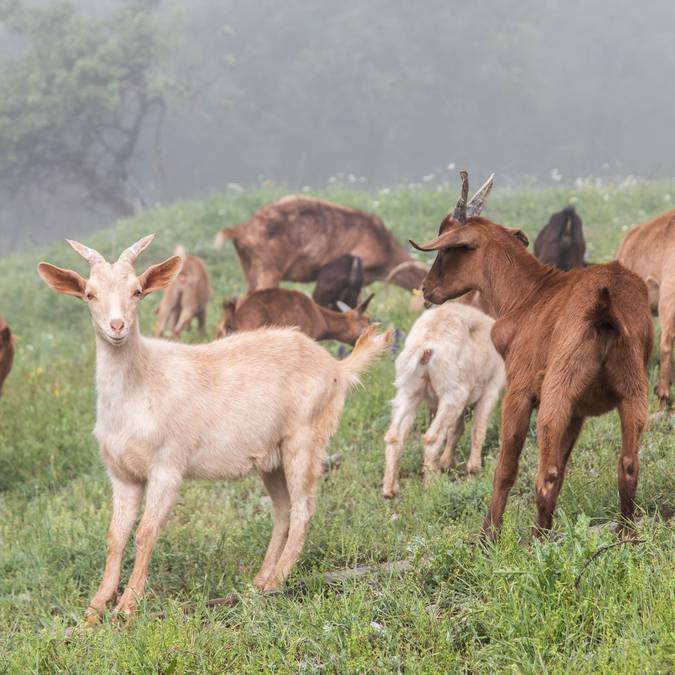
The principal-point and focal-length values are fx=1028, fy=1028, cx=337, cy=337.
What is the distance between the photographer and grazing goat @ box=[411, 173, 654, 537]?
508 centimetres

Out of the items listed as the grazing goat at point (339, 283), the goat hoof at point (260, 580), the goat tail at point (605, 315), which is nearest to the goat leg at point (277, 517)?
the goat hoof at point (260, 580)

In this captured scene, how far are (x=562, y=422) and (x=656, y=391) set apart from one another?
3466 millimetres

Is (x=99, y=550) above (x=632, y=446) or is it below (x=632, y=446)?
below

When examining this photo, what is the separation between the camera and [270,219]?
13.0m

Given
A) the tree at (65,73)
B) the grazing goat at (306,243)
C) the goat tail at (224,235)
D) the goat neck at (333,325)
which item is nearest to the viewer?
the goat neck at (333,325)

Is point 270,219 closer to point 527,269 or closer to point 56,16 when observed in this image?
point 527,269

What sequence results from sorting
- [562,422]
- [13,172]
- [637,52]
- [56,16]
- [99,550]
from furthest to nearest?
[637,52]
[13,172]
[56,16]
[99,550]
[562,422]

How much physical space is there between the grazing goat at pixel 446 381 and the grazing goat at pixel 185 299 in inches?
242

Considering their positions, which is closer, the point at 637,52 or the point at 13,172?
the point at 13,172

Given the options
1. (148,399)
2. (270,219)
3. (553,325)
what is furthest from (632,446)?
(270,219)

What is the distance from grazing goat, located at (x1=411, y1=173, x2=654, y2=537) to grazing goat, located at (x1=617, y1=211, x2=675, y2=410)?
1920 millimetres

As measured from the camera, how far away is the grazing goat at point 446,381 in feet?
25.2

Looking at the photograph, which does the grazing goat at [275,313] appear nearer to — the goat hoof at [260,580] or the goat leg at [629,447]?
A: the goat hoof at [260,580]

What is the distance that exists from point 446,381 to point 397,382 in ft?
1.31
